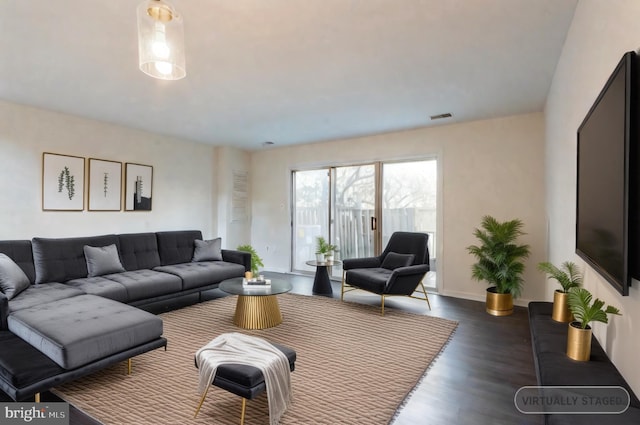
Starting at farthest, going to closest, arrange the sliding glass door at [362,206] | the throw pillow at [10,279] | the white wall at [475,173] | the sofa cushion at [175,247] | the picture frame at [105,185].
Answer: the sliding glass door at [362,206], the sofa cushion at [175,247], the picture frame at [105,185], the white wall at [475,173], the throw pillow at [10,279]

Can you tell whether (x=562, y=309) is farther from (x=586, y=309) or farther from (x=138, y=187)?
(x=138, y=187)

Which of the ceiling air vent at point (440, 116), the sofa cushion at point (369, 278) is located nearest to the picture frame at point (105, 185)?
the sofa cushion at point (369, 278)

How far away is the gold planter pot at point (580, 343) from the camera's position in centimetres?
152

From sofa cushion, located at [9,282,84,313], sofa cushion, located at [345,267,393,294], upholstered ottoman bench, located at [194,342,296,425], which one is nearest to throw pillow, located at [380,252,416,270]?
sofa cushion, located at [345,267,393,294]

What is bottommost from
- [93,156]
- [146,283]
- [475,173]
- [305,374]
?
[305,374]

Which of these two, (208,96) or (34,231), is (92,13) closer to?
(208,96)

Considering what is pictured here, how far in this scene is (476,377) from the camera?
2.43 metres

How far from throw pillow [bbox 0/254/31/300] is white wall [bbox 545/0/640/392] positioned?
172 inches

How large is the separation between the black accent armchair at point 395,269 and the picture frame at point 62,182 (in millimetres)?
3867

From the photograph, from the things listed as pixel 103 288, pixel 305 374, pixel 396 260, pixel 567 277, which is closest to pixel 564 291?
pixel 567 277

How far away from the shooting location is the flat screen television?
3.76ft

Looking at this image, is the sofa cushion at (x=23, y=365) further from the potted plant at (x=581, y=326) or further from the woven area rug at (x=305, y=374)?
the potted plant at (x=581, y=326)

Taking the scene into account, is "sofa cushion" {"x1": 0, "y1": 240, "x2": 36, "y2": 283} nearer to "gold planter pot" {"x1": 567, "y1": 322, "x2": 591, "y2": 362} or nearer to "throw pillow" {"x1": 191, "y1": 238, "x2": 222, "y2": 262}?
"throw pillow" {"x1": 191, "y1": 238, "x2": 222, "y2": 262}

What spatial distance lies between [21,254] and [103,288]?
101 cm
